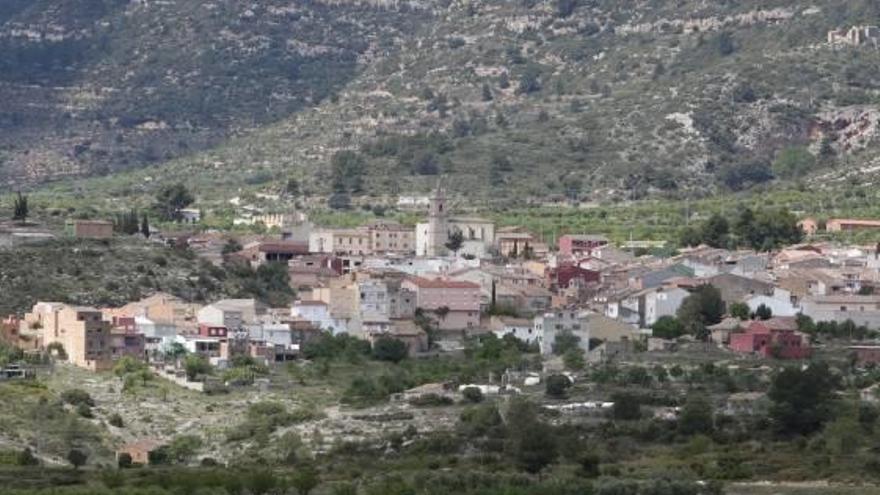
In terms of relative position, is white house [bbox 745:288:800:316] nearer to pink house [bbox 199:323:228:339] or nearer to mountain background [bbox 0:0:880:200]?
pink house [bbox 199:323:228:339]

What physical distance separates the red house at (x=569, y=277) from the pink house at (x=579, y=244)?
7132 mm

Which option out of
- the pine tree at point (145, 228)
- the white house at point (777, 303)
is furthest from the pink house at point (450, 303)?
the pine tree at point (145, 228)

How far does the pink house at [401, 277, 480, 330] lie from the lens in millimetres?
108000

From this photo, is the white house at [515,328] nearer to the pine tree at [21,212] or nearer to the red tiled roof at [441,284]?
the red tiled roof at [441,284]

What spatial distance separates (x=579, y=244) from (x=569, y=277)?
919cm

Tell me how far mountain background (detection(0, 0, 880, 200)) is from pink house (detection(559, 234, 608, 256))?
1698 cm

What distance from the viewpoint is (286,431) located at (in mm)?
89312

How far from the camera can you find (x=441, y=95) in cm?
15962

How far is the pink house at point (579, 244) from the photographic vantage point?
4884 inches

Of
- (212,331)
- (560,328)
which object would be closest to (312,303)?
(212,331)

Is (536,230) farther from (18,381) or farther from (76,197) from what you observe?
(18,381)

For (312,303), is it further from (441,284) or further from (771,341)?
(771,341)

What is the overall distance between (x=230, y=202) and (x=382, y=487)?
207 feet

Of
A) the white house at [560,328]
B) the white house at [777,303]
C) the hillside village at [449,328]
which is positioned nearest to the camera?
the hillside village at [449,328]
